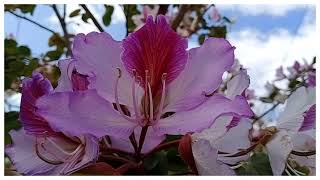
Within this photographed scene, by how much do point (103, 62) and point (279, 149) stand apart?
147mm

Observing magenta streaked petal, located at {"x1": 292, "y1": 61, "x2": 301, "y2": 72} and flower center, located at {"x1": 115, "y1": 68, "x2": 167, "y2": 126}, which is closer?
flower center, located at {"x1": 115, "y1": 68, "x2": 167, "y2": 126}

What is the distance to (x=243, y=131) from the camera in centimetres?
39

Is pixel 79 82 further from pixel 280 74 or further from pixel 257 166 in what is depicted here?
pixel 280 74

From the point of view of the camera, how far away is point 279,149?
407 mm

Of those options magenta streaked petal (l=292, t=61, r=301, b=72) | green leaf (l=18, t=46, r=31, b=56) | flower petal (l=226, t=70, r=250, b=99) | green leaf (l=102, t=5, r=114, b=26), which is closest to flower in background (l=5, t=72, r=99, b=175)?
flower petal (l=226, t=70, r=250, b=99)

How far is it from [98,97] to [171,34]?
7 cm

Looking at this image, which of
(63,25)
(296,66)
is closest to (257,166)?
(63,25)

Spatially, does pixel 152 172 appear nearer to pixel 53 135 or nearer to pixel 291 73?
pixel 53 135

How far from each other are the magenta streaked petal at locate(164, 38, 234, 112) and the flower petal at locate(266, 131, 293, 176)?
7 centimetres

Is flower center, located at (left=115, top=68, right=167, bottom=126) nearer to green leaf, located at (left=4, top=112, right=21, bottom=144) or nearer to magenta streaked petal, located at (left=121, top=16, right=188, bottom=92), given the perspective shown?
magenta streaked petal, located at (left=121, top=16, right=188, bottom=92)

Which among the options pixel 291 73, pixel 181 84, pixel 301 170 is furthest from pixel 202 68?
pixel 291 73

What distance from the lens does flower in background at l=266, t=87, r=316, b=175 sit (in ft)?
1.34

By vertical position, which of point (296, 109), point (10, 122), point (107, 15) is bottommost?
point (10, 122)

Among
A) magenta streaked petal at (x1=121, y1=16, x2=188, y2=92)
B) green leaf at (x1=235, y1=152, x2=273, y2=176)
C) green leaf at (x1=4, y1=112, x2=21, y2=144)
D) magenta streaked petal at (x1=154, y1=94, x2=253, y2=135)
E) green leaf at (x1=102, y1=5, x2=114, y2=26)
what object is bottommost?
green leaf at (x1=4, y1=112, x2=21, y2=144)
